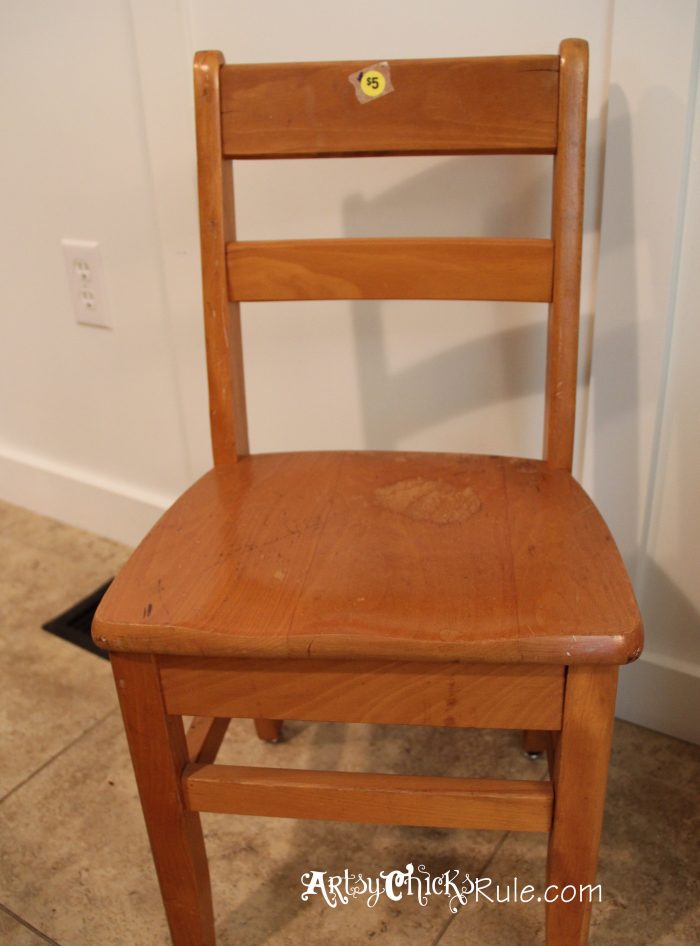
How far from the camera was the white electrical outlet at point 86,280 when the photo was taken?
128 centimetres

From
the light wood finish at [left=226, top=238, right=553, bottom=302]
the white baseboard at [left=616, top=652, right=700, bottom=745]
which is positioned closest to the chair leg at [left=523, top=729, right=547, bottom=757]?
the white baseboard at [left=616, top=652, right=700, bottom=745]

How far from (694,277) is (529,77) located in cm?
26

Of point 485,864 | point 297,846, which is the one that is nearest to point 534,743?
point 485,864

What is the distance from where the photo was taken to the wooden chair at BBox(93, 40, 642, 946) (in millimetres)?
591

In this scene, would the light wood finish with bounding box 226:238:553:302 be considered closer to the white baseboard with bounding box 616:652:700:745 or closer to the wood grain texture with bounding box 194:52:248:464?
the wood grain texture with bounding box 194:52:248:464

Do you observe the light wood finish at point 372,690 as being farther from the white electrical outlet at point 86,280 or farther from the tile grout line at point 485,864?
the white electrical outlet at point 86,280

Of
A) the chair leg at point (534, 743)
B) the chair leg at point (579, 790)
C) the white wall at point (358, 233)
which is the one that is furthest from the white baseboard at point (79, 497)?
the chair leg at point (579, 790)

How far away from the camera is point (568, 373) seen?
780 millimetres

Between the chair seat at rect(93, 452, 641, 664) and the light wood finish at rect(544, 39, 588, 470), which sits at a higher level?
the light wood finish at rect(544, 39, 588, 470)

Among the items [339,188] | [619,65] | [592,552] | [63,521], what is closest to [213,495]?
[592,552]

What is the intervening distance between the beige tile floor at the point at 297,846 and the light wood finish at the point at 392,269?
22.3 inches

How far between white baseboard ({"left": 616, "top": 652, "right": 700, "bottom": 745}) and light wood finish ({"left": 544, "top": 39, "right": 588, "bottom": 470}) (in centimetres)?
36

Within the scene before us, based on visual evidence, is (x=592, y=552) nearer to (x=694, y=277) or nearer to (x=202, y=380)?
(x=694, y=277)

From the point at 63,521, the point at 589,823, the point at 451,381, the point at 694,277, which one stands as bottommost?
the point at 63,521
